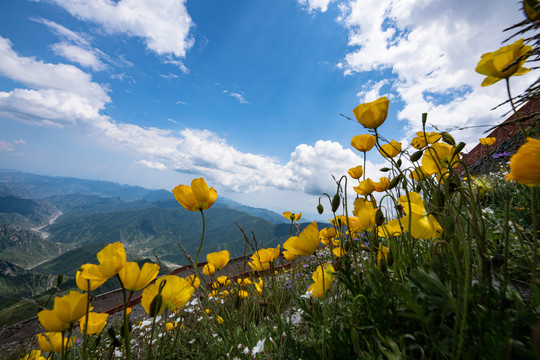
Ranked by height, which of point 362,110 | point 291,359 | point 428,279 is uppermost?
point 362,110

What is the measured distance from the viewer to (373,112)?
5.08 ft

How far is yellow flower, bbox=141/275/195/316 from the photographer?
1127 millimetres

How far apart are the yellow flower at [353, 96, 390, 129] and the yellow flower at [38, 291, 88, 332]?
1.76m

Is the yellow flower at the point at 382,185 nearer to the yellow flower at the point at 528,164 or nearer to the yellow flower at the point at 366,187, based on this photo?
the yellow flower at the point at 366,187

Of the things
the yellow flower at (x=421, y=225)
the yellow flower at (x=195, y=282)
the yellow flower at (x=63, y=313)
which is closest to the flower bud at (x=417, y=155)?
the yellow flower at (x=421, y=225)

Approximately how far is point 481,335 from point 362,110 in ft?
4.08

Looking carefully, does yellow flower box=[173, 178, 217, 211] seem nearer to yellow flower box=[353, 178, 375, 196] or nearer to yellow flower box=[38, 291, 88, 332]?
yellow flower box=[38, 291, 88, 332]

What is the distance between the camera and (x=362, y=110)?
156 cm

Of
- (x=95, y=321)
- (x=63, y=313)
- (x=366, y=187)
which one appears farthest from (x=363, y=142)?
(x=95, y=321)

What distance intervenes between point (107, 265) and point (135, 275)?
122 millimetres

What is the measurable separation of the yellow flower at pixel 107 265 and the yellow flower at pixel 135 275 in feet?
0.10

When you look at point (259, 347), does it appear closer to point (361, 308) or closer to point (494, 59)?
point (361, 308)

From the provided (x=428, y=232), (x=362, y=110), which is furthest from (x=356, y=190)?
(x=428, y=232)

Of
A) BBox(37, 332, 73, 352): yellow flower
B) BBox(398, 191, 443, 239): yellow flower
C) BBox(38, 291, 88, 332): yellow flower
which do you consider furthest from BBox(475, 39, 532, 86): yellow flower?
BBox(37, 332, 73, 352): yellow flower
